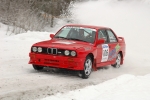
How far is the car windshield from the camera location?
29.7ft

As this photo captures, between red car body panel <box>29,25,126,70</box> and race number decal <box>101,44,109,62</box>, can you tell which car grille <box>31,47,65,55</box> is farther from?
race number decal <box>101,44,109,62</box>

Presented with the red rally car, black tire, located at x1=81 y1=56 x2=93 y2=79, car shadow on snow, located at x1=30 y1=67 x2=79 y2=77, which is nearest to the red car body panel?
the red rally car

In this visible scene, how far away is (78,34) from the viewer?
9211mm

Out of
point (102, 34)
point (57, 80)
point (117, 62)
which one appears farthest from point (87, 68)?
point (117, 62)

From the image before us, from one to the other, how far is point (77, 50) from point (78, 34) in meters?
1.43

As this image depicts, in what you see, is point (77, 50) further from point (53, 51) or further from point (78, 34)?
point (78, 34)

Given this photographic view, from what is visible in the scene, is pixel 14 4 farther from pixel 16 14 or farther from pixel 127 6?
pixel 127 6

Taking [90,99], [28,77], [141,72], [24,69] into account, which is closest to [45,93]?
[90,99]

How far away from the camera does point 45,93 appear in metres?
6.16

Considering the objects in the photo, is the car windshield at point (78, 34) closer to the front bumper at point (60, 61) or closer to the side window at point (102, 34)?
the side window at point (102, 34)

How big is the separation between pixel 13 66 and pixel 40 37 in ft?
22.6

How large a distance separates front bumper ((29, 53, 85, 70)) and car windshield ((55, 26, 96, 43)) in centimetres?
121

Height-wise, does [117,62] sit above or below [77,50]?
below

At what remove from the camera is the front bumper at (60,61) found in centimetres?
791
